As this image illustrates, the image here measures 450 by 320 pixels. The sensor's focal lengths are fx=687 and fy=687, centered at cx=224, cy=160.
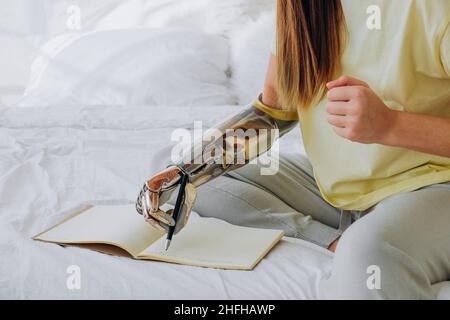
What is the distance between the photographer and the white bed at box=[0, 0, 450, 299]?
2.87 feet

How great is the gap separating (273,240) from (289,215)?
0.11 meters

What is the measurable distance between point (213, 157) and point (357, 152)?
221 millimetres

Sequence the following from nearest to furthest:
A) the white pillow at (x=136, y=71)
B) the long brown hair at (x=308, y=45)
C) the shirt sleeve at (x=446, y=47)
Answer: the shirt sleeve at (x=446, y=47)
the long brown hair at (x=308, y=45)
the white pillow at (x=136, y=71)

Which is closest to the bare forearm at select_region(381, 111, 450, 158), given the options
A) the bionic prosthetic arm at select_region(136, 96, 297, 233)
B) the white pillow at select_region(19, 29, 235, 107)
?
the bionic prosthetic arm at select_region(136, 96, 297, 233)

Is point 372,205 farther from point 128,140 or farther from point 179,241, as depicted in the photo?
point 128,140

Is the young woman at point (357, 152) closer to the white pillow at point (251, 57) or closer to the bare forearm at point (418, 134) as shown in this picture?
the bare forearm at point (418, 134)

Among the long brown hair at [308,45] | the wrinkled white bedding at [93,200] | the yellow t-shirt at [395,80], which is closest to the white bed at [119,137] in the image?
the wrinkled white bedding at [93,200]

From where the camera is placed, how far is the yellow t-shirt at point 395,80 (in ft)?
3.03

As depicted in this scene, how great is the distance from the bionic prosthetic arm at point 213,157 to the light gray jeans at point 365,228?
66 mm

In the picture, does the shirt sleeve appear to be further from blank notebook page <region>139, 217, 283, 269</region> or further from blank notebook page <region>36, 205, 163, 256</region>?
blank notebook page <region>36, 205, 163, 256</region>

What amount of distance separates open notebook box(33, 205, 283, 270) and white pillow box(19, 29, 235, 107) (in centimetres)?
93

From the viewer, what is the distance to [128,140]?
5.26 ft

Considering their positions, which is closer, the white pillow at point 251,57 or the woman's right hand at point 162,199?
the woman's right hand at point 162,199

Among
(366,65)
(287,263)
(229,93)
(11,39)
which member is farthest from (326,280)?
(11,39)
